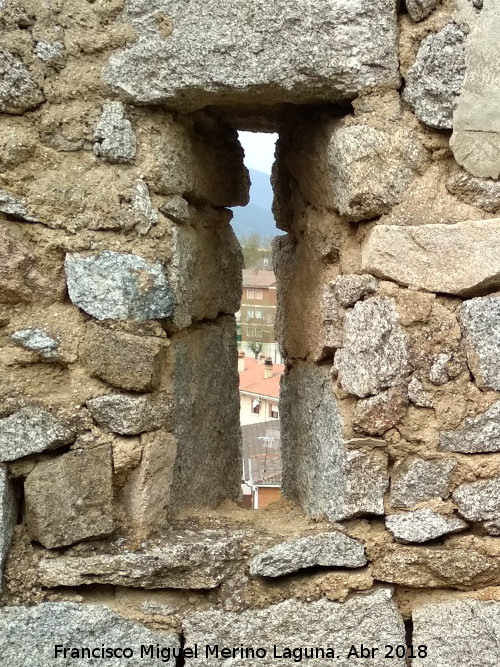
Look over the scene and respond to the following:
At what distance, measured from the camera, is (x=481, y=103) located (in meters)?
1.87

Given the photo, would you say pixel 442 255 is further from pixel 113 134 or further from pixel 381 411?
pixel 113 134

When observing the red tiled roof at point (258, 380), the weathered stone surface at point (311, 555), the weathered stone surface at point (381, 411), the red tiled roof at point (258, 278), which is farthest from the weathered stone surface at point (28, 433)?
the red tiled roof at point (258, 380)

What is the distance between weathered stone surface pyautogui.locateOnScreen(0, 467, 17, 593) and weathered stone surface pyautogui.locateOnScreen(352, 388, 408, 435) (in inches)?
36.6

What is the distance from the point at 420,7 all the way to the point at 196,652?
5.91ft

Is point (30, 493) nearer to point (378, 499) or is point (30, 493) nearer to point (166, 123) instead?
point (378, 499)

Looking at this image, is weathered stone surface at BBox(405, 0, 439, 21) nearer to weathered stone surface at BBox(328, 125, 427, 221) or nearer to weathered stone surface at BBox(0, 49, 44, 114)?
weathered stone surface at BBox(328, 125, 427, 221)

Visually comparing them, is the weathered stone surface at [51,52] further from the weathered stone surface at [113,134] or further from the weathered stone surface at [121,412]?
the weathered stone surface at [121,412]

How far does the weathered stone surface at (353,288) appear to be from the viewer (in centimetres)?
193

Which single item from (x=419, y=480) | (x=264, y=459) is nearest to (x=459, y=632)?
(x=419, y=480)

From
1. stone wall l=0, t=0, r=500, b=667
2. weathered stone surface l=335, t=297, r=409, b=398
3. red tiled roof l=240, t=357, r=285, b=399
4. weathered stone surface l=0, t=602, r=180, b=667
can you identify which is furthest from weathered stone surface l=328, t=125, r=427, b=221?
red tiled roof l=240, t=357, r=285, b=399

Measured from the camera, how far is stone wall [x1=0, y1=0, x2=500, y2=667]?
1873 mm

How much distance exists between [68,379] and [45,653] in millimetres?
725

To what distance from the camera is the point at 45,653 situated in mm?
1915

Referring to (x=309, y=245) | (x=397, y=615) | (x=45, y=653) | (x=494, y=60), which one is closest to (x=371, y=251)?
(x=309, y=245)
